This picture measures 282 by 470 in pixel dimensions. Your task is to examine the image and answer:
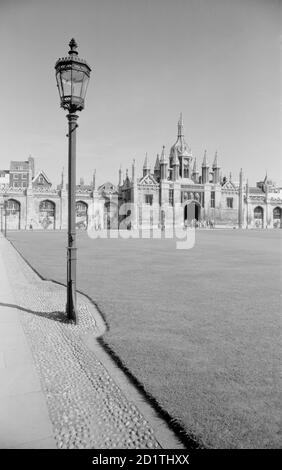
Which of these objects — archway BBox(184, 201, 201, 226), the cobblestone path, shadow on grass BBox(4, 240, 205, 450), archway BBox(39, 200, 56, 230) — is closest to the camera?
shadow on grass BBox(4, 240, 205, 450)

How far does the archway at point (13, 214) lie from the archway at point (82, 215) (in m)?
11.4

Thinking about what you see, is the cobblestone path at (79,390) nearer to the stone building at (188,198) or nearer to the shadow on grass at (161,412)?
the shadow on grass at (161,412)

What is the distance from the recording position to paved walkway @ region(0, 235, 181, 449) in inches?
131

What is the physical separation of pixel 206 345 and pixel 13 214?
65.3m

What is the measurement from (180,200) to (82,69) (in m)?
66.9

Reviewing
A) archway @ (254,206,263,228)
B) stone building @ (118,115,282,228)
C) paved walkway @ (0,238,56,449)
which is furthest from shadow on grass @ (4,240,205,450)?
archway @ (254,206,263,228)

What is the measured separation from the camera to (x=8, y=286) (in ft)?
34.4

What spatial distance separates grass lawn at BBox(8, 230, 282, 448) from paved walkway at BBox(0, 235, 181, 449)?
34 centimetres

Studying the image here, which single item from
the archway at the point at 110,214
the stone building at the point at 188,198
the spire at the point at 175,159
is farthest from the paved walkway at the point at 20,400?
the spire at the point at 175,159

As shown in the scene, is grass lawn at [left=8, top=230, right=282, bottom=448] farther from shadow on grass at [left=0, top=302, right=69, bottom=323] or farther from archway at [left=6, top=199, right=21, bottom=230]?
archway at [left=6, top=199, right=21, bottom=230]

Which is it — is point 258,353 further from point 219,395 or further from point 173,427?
point 173,427

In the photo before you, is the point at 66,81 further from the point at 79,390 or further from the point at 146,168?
the point at 146,168

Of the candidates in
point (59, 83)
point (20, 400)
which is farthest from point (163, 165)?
point (20, 400)

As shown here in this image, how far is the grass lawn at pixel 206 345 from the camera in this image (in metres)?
3.61
